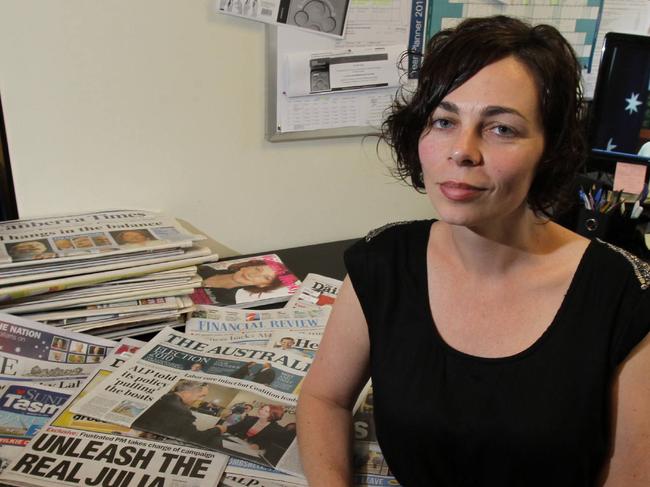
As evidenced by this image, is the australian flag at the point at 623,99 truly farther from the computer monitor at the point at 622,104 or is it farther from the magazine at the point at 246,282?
the magazine at the point at 246,282

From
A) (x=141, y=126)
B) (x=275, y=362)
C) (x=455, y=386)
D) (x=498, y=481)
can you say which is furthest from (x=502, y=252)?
(x=141, y=126)

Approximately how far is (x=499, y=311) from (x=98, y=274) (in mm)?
677

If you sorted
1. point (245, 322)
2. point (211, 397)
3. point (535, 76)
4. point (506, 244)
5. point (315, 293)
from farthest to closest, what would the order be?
point (315, 293), point (245, 322), point (211, 397), point (506, 244), point (535, 76)

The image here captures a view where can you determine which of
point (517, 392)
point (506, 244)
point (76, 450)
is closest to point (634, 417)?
point (517, 392)

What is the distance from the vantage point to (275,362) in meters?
1.03

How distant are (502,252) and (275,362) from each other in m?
0.45

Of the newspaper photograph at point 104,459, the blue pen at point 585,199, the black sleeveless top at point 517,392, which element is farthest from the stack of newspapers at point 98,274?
the blue pen at point 585,199

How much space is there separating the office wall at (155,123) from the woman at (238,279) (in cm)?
10

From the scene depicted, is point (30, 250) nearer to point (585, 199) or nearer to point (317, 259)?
point (317, 259)

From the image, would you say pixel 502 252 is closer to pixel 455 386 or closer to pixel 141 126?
pixel 455 386

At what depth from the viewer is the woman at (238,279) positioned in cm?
123

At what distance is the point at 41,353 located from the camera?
979 millimetres

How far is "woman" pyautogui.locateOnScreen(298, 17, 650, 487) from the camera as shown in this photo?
0.70 metres

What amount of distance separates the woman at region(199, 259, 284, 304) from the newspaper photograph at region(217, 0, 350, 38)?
1.74 ft
